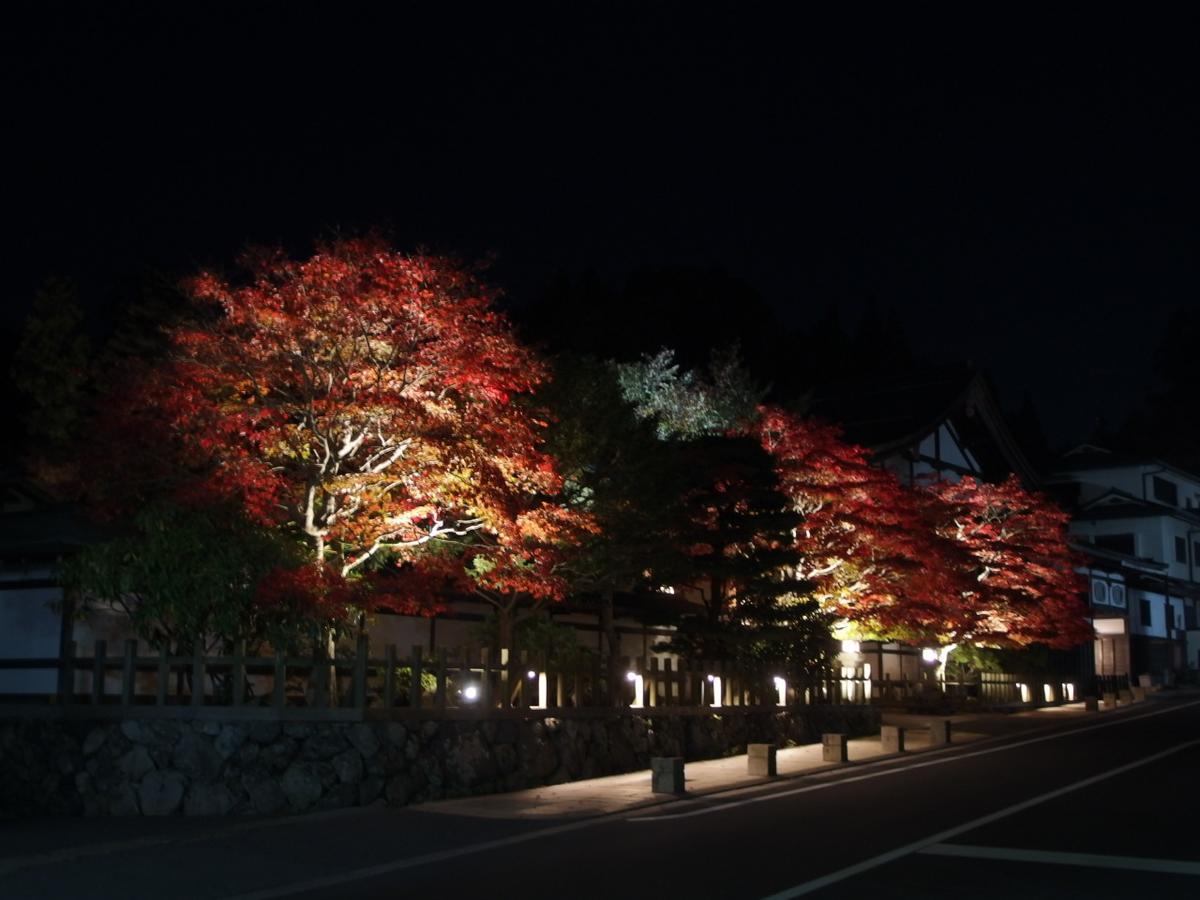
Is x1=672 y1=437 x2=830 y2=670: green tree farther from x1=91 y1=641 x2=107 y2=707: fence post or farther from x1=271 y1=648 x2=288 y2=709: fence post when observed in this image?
x1=91 y1=641 x2=107 y2=707: fence post

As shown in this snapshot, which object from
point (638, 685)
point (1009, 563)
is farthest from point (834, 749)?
point (1009, 563)

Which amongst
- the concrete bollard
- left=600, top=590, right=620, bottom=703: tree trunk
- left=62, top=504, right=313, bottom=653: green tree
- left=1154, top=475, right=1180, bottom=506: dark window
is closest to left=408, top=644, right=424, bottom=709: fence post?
left=62, top=504, right=313, bottom=653: green tree

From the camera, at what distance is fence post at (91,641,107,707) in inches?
668

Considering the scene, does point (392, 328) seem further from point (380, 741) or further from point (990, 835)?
point (990, 835)

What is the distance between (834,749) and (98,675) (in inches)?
483

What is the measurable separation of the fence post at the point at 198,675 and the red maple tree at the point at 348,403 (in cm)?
122

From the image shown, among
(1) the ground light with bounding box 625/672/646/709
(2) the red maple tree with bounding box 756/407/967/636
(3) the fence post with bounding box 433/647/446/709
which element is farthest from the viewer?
(2) the red maple tree with bounding box 756/407/967/636

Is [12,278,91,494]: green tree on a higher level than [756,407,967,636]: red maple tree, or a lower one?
higher

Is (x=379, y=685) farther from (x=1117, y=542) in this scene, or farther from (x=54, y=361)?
(x=1117, y=542)

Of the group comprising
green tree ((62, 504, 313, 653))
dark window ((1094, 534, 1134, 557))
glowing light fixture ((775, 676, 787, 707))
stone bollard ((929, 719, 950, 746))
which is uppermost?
dark window ((1094, 534, 1134, 557))

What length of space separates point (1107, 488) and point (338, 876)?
6262 centimetres

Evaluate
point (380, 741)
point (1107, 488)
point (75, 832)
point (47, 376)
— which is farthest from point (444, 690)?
point (1107, 488)

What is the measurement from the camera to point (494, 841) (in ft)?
43.3

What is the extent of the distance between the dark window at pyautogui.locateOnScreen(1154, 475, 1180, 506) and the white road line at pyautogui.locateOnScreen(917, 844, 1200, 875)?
198ft
